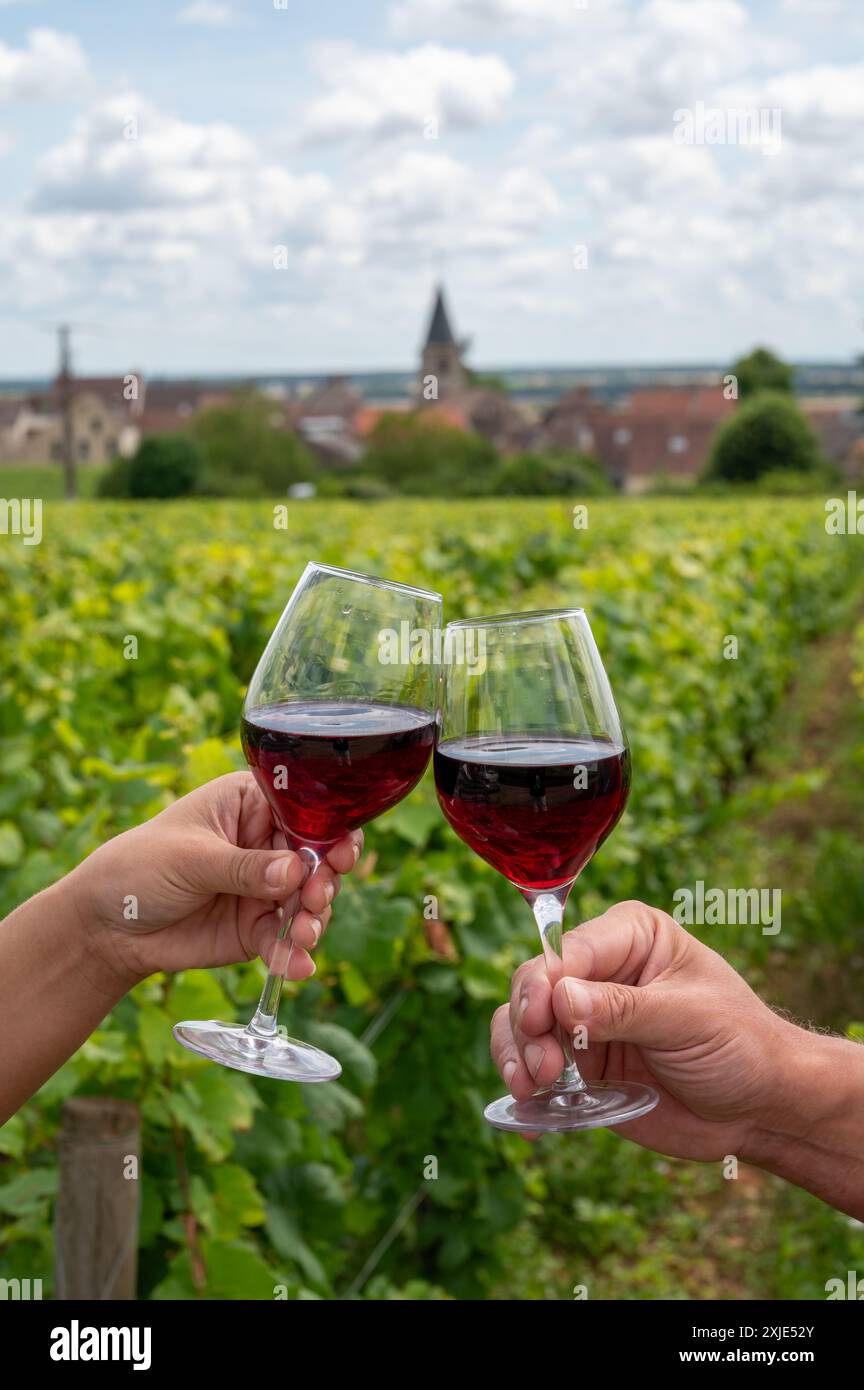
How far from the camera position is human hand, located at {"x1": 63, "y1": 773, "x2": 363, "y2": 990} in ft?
5.24

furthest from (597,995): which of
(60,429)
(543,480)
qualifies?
(543,480)

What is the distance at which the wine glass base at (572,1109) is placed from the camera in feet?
5.07

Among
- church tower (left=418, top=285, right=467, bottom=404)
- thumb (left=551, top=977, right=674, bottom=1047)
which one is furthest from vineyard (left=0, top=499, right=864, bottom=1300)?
church tower (left=418, top=285, right=467, bottom=404)

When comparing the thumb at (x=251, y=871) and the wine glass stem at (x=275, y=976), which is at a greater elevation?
the thumb at (x=251, y=871)

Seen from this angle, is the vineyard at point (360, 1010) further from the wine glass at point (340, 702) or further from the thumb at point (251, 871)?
the wine glass at point (340, 702)

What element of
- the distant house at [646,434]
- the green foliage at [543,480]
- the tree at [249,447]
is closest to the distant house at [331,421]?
the tree at [249,447]

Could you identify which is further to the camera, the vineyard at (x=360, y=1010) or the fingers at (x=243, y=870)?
the vineyard at (x=360, y=1010)

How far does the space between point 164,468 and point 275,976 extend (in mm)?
62053

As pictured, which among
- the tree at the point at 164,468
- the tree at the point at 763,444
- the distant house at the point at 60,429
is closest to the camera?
the distant house at the point at 60,429

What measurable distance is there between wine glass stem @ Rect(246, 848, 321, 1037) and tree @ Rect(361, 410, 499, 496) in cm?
7321

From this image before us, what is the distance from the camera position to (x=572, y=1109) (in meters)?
1.62

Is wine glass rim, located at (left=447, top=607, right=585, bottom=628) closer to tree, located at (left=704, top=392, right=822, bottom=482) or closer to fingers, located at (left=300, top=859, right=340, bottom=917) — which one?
fingers, located at (left=300, top=859, right=340, bottom=917)

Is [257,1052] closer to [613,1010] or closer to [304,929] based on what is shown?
[304,929]

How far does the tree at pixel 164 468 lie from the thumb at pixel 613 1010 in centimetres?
5615
